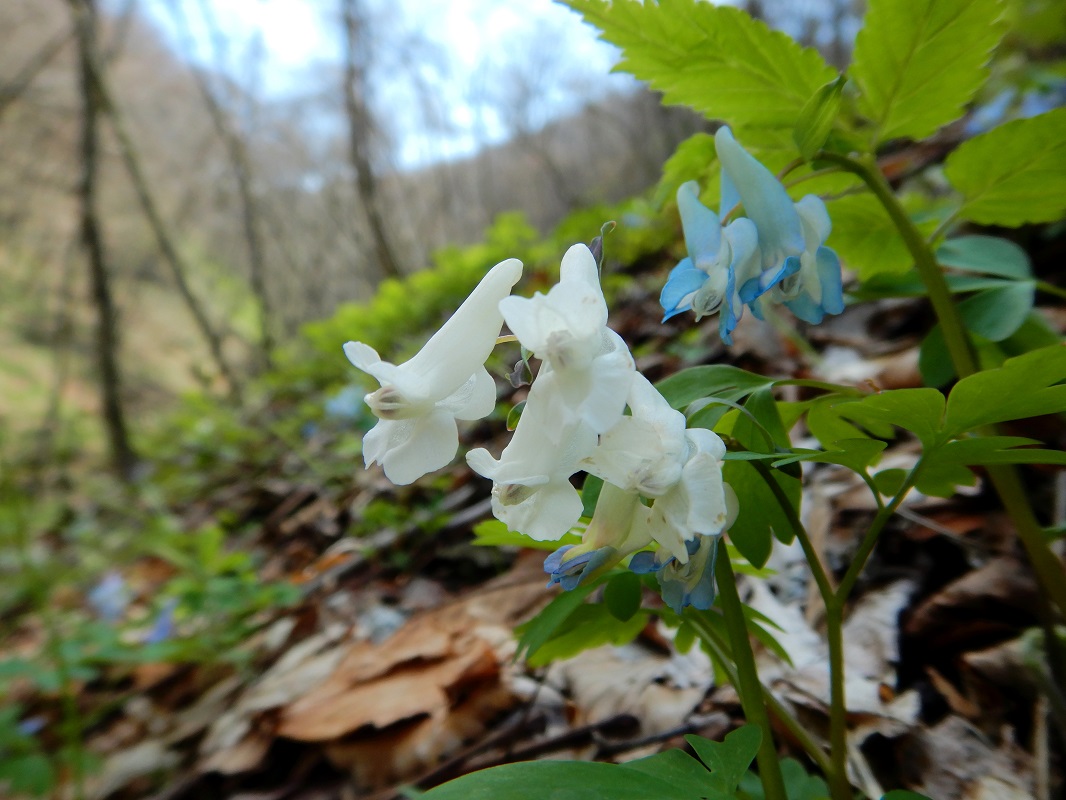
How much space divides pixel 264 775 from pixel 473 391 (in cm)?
150

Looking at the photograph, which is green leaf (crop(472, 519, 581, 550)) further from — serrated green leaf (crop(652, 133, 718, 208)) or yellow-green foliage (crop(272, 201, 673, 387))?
yellow-green foliage (crop(272, 201, 673, 387))

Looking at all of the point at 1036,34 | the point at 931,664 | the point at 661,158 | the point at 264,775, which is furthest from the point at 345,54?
the point at 931,664

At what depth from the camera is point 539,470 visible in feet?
1.92

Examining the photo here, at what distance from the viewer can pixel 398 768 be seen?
143 cm

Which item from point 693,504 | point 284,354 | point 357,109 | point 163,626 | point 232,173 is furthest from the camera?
point 232,173

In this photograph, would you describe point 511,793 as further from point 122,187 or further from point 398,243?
point 122,187

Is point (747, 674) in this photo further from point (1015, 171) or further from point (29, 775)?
point (29, 775)

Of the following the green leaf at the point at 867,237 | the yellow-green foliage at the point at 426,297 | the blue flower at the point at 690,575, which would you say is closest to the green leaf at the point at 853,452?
the blue flower at the point at 690,575

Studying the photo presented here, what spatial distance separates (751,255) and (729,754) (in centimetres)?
50

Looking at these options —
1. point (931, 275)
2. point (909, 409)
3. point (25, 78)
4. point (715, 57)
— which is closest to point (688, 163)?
point (715, 57)

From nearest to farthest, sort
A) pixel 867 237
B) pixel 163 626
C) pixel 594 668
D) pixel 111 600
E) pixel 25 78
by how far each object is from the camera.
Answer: pixel 867 237, pixel 594 668, pixel 163 626, pixel 111 600, pixel 25 78

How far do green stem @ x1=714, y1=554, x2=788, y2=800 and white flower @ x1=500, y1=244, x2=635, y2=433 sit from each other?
0.22m

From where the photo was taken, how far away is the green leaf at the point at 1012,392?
1.81ft

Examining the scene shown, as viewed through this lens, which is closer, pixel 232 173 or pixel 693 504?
pixel 693 504
